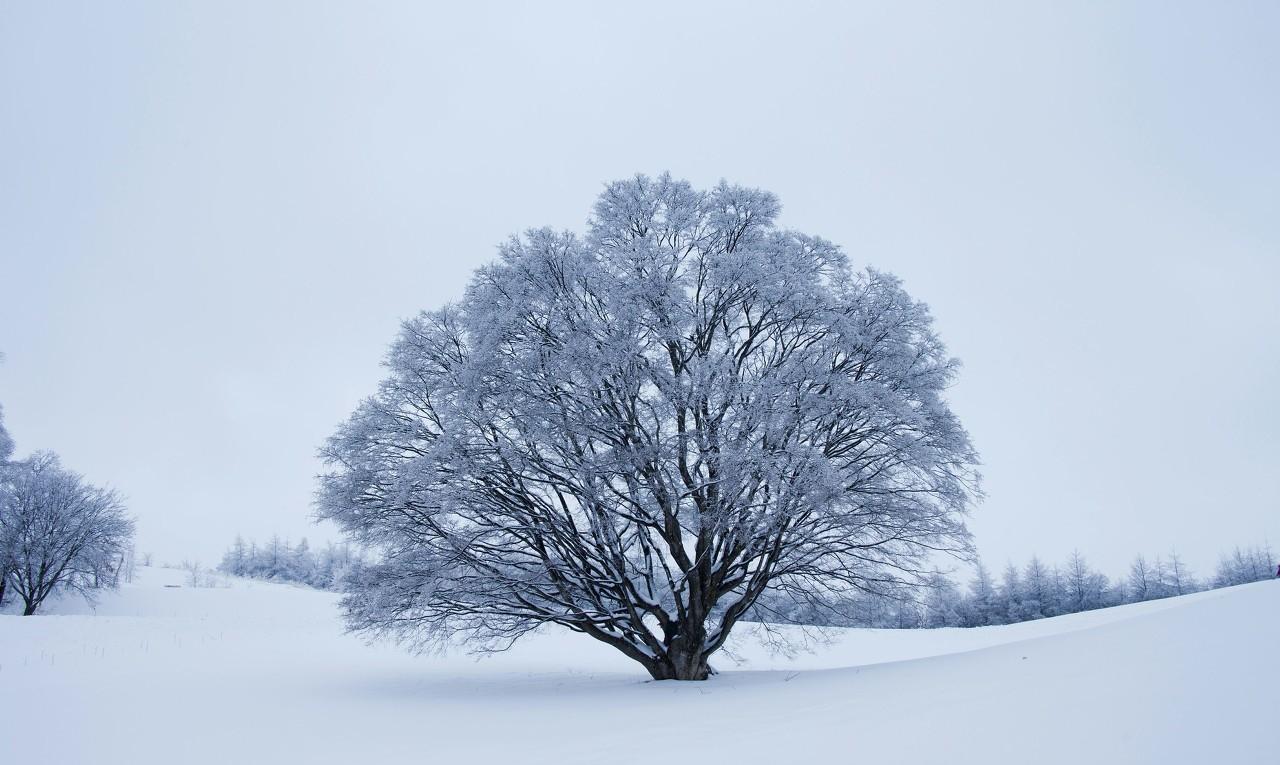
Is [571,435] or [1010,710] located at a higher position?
[571,435]

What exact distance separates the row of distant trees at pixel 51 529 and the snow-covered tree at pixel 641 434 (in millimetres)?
24008

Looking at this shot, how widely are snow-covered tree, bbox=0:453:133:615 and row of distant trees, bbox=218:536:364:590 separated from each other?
34.8m

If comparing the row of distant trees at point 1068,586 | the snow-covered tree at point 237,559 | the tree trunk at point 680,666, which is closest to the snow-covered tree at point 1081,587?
the row of distant trees at point 1068,586

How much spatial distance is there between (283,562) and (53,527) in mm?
53369

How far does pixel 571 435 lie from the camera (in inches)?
422

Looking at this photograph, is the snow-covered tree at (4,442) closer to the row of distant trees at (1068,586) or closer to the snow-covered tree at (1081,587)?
the row of distant trees at (1068,586)

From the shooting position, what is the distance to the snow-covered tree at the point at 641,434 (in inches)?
403

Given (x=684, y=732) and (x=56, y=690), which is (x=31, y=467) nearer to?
(x=56, y=690)

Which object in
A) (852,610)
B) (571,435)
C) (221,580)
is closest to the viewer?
(571,435)

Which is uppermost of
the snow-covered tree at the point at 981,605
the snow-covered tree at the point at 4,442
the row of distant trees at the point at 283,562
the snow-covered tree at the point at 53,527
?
the snow-covered tree at the point at 4,442

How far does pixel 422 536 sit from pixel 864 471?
7668 mm

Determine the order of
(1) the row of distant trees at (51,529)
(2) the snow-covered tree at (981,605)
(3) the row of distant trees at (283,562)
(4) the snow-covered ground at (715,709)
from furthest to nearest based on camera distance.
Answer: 1. (3) the row of distant trees at (283,562)
2. (2) the snow-covered tree at (981,605)
3. (1) the row of distant trees at (51,529)
4. (4) the snow-covered ground at (715,709)

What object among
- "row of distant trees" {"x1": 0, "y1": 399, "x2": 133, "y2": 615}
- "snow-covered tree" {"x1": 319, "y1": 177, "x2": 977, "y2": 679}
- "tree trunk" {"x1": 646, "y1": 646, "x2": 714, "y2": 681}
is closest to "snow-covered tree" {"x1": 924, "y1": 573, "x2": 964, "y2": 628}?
"snow-covered tree" {"x1": 319, "y1": 177, "x2": 977, "y2": 679}

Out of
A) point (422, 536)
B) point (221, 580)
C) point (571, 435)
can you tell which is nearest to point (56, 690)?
point (422, 536)
